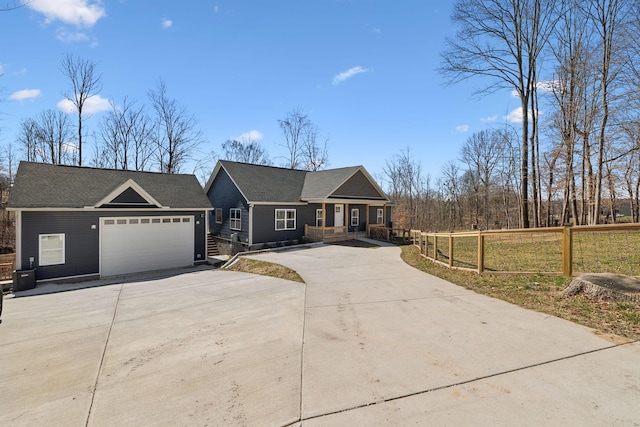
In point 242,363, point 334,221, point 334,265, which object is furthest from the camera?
point 334,221

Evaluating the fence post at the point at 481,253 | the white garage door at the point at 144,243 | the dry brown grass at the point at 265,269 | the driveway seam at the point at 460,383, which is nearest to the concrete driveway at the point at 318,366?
the driveway seam at the point at 460,383

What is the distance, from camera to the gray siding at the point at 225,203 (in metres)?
19.2

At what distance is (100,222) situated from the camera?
1411 cm

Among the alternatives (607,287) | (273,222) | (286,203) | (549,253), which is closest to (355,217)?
(286,203)

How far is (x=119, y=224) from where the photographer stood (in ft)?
48.1

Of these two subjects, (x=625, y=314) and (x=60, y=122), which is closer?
(x=625, y=314)

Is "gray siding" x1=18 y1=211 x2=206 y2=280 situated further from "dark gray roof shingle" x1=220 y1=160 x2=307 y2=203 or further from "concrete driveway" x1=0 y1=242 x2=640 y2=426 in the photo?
"concrete driveway" x1=0 y1=242 x2=640 y2=426

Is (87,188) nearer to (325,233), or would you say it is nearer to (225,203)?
(225,203)

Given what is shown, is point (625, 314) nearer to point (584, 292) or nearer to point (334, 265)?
point (584, 292)

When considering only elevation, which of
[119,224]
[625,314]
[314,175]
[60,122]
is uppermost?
[60,122]

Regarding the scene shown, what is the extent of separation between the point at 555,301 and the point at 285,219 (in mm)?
15775

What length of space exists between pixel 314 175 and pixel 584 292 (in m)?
19.8

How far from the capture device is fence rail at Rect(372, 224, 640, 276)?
24.4 feet

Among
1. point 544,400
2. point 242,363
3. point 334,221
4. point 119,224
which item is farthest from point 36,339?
point 334,221
